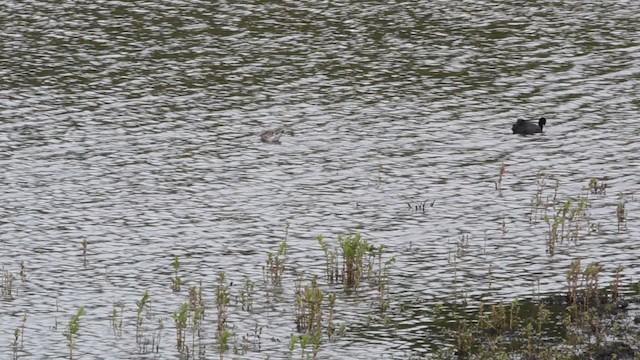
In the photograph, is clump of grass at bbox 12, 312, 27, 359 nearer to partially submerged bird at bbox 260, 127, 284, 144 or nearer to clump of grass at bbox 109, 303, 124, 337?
clump of grass at bbox 109, 303, 124, 337

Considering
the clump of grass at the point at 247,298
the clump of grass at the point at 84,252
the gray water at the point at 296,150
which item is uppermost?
the clump of grass at the point at 247,298

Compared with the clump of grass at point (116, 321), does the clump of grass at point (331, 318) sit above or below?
above

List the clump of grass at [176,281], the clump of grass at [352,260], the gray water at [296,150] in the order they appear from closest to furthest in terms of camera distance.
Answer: the clump of grass at [176,281] < the clump of grass at [352,260] < the gray water at [296,150]

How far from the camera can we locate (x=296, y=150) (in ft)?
109

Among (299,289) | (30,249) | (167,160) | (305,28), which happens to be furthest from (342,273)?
(305,28)

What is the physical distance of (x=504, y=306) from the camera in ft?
71.4

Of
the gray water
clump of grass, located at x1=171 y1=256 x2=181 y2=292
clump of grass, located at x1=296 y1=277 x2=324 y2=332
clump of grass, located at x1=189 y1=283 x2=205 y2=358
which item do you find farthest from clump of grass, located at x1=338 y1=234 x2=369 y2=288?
clump of grass, located at x1=171 y1=256 x2=181 y2=292

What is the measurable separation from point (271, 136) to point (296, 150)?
0.82 metres

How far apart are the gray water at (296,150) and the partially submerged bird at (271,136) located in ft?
0.62

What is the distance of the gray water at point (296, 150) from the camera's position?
2344cm

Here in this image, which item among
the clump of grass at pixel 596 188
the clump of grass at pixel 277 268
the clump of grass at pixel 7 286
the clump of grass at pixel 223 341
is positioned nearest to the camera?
the clump of grass at pixel 223 341

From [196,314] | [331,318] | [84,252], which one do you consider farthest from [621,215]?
[84,252]

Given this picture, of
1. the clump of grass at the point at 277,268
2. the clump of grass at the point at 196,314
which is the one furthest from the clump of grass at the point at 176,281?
Answer: the clump of grass at the point at 277,268

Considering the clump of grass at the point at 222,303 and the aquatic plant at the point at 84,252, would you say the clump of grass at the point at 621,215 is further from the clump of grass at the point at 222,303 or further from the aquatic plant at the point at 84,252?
the aquatic plant at the point at 84,252
